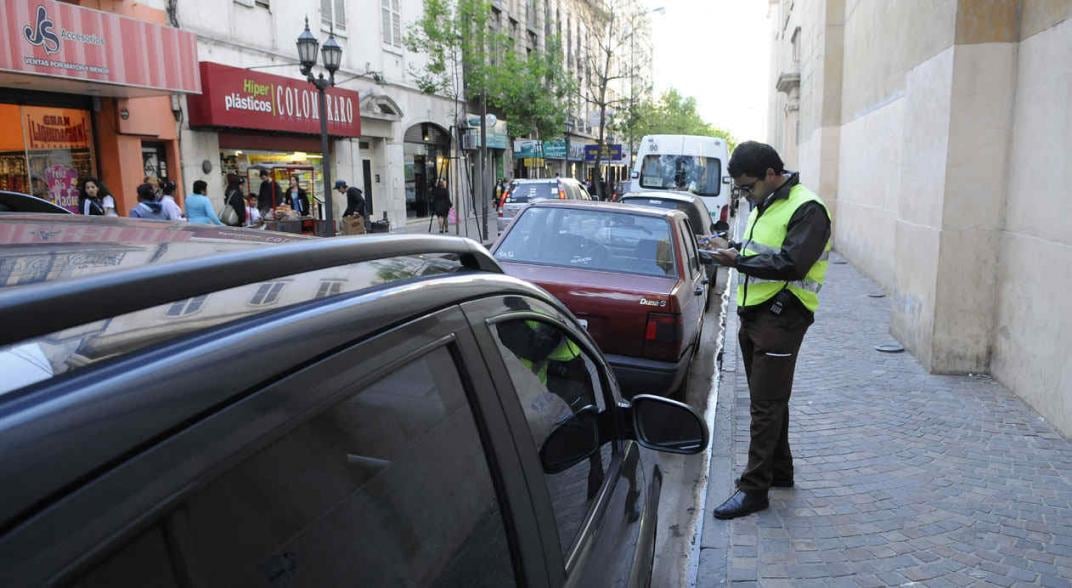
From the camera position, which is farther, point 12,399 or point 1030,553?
point 1030,553

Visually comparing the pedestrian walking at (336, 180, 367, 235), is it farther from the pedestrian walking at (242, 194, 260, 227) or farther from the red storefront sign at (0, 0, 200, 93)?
the red storefront sign at (0, 0, 200, 93)

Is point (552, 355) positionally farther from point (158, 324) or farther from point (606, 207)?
point (606, 207)

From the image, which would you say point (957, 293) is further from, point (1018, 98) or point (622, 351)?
point (622, 351)

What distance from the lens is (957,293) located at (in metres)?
6.42

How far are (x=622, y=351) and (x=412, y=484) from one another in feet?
14.6

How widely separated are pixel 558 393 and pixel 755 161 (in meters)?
2.46

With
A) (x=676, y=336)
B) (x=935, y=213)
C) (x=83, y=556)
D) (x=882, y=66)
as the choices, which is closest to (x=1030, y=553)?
(x=676, y=336)

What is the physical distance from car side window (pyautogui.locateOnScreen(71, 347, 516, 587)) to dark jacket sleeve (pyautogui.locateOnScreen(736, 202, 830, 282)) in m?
2.80

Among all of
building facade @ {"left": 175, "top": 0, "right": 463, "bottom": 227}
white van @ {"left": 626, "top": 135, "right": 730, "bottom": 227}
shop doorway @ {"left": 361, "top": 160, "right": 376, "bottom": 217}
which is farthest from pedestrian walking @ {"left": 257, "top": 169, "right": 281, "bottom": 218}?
white van @ {"left": 626, "top": 135, "right": 730, "bottom": 227}

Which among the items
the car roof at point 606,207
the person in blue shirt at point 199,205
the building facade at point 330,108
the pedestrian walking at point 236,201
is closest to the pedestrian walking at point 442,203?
the building facade at point 330,108

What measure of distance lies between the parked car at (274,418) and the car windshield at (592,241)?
14.4ft

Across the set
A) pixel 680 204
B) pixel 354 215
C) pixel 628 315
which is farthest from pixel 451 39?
pixel 628 315

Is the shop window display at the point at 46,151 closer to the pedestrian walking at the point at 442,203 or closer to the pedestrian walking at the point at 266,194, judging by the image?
A: the pedestrian walking at the point at 266,194

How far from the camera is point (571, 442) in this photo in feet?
6.67
